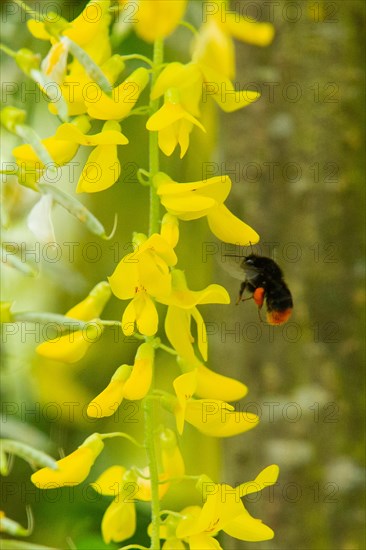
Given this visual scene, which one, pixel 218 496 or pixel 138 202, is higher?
pixel 138 202

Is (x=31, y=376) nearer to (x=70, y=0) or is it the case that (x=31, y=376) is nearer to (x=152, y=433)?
(x=70, y=0)

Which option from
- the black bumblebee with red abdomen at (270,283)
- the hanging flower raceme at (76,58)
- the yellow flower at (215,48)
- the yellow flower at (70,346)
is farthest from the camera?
the black bumblebee with red abdomen at (270,283)

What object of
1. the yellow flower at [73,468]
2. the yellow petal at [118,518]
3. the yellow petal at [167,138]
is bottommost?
the yellow petal at [118,518]

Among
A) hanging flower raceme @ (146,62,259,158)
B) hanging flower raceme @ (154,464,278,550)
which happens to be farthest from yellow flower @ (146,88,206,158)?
hanging flower raceme @ (154,464,278,550)

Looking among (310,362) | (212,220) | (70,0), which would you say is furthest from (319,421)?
(70,0)

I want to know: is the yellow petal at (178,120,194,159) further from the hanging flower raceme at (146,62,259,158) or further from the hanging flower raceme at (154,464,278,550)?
the hanging flower raceme at (154,464,278,550)

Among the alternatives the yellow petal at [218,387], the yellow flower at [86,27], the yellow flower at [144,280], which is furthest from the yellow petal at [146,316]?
the yellow flower at [86,27]

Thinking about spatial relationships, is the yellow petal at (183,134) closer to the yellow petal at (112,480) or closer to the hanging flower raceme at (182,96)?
the hanging flower raceme at (182,96)

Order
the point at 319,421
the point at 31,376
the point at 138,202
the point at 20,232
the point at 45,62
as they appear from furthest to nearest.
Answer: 1. the point at 138,202
2. the point at 31,376
3. the point at 20,232
4. the point at 319,421
5. the point at 45,62
